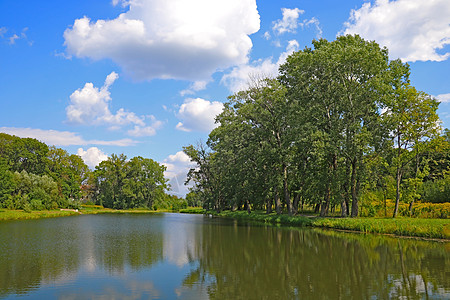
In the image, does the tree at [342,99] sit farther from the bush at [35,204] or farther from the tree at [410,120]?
the bush at [35,204]

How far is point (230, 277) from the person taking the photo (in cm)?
1483

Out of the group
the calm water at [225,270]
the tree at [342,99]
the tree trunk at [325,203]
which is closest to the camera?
the calm water at [225,270]

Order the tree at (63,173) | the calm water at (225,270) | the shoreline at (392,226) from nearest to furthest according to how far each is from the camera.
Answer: the calm water at (225,270) < the shoreline at (392,226) < the tree at (63,173)

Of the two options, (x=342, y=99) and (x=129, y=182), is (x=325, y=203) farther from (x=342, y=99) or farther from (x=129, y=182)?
(x=129, y=182)

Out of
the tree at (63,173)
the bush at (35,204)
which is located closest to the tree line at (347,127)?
the bush at (35,204)

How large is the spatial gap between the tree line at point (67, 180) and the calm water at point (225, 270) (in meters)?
50.5

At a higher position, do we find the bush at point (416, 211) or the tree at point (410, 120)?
the tree at point (410, 120)

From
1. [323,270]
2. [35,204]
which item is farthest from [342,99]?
[35,204]

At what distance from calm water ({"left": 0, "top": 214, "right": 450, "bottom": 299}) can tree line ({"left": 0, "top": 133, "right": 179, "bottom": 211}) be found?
50456 mm

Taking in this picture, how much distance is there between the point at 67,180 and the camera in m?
97.4

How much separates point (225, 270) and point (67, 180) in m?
93.6

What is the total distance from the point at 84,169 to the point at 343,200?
10060 cm

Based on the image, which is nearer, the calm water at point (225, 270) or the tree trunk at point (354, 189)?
the calm water at point (225, 270)

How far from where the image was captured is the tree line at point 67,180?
229ft
